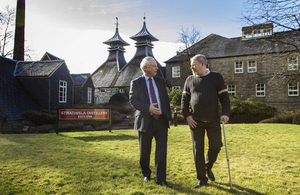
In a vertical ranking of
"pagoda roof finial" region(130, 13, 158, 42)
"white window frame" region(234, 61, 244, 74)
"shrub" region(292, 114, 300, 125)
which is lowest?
"shrub" region(292, 114, 300, 125)

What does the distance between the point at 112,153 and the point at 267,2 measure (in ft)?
31.7

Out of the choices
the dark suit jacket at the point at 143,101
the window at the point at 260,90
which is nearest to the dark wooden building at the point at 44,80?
the dark suit jacket at the point at 143,101

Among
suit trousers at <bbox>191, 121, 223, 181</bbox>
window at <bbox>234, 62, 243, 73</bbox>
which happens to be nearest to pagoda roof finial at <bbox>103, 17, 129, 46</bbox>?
window at <bbox>234, 62, 243, 73</bbox>

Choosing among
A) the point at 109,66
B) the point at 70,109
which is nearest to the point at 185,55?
the point at 109,66

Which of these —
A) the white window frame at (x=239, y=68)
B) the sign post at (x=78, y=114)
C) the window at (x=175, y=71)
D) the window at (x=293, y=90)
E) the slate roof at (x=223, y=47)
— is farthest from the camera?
the window at (x=175, y=71)

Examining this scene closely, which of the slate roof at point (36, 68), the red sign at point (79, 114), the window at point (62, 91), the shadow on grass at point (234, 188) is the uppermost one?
the slate roof at point (36, 68)

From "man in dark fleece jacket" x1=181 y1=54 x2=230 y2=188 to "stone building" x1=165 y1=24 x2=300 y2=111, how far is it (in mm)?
21354

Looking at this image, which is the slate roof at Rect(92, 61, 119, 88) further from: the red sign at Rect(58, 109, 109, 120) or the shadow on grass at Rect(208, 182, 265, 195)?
the shadow on grass at Rect(208, 182, 265, 195)

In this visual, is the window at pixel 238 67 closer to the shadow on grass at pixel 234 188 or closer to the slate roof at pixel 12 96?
the slate roof at pixel 12 96

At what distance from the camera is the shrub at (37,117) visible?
526 inches

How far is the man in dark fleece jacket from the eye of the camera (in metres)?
3.51

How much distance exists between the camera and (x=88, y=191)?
11.0 feet

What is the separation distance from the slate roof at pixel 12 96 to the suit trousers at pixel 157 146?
12.3m

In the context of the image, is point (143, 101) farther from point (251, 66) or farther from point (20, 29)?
point (251, 66)
